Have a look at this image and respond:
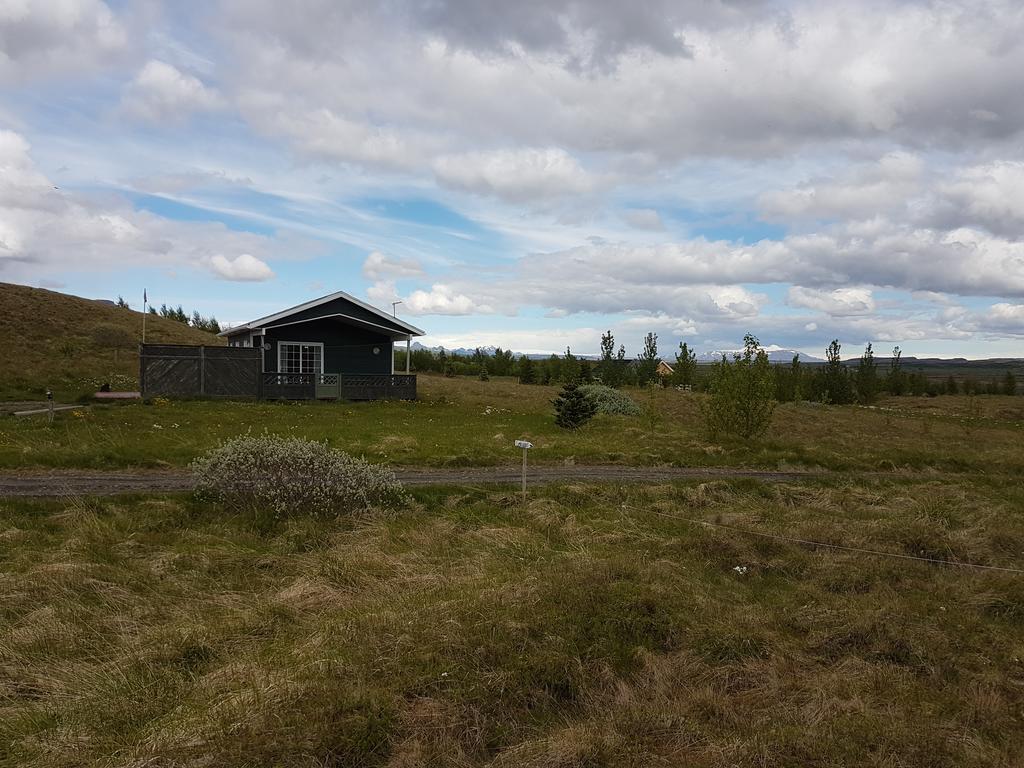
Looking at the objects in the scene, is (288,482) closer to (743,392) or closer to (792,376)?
(743,392)

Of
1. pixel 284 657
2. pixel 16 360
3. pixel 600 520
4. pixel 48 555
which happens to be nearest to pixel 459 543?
pixel 600 520

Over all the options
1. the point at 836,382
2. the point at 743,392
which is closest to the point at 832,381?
the point at 836,382

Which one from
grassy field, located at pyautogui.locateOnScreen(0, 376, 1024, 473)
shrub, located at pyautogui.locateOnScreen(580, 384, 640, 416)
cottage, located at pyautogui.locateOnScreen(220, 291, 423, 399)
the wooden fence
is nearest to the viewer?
grassy field, located at pyautogui.locateOnScreen(0, 376, 1024, 473)

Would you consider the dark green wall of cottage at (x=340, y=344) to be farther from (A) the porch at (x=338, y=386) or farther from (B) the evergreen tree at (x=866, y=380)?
(B) the evergreen tree at (x=866, y=380)

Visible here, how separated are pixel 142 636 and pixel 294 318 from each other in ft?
76.0

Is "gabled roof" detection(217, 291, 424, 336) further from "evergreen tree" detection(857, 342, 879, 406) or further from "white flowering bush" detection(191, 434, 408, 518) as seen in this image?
"evergreen tree" detection(857, 342, 879, 406)

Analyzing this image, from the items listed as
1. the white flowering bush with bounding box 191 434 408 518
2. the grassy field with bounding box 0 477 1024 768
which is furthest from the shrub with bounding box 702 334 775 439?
the white flowering bush with bounding box 191 434 408 518

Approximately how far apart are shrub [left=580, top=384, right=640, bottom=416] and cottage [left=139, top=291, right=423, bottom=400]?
760cm

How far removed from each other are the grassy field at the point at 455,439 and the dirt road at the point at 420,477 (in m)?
0.60

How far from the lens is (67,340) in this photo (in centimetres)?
3534

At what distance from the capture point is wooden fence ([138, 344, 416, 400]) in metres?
23.8

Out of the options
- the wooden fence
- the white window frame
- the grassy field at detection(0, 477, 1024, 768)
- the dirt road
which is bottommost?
the grassy field at detection(0, 477, 1024, 768)

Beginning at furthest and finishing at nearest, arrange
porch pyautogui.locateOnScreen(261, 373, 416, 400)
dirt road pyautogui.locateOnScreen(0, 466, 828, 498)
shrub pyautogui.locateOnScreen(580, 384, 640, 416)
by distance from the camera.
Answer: porch pyautogui.locateOnScreen(261, 373, 416, 400)
shrub pyautogui.locateOnScreen(580, 384, 640, 416)
dirt road pyautogui.locateOnScreen(0, 466, 828, 498)

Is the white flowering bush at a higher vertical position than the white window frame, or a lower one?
lower
